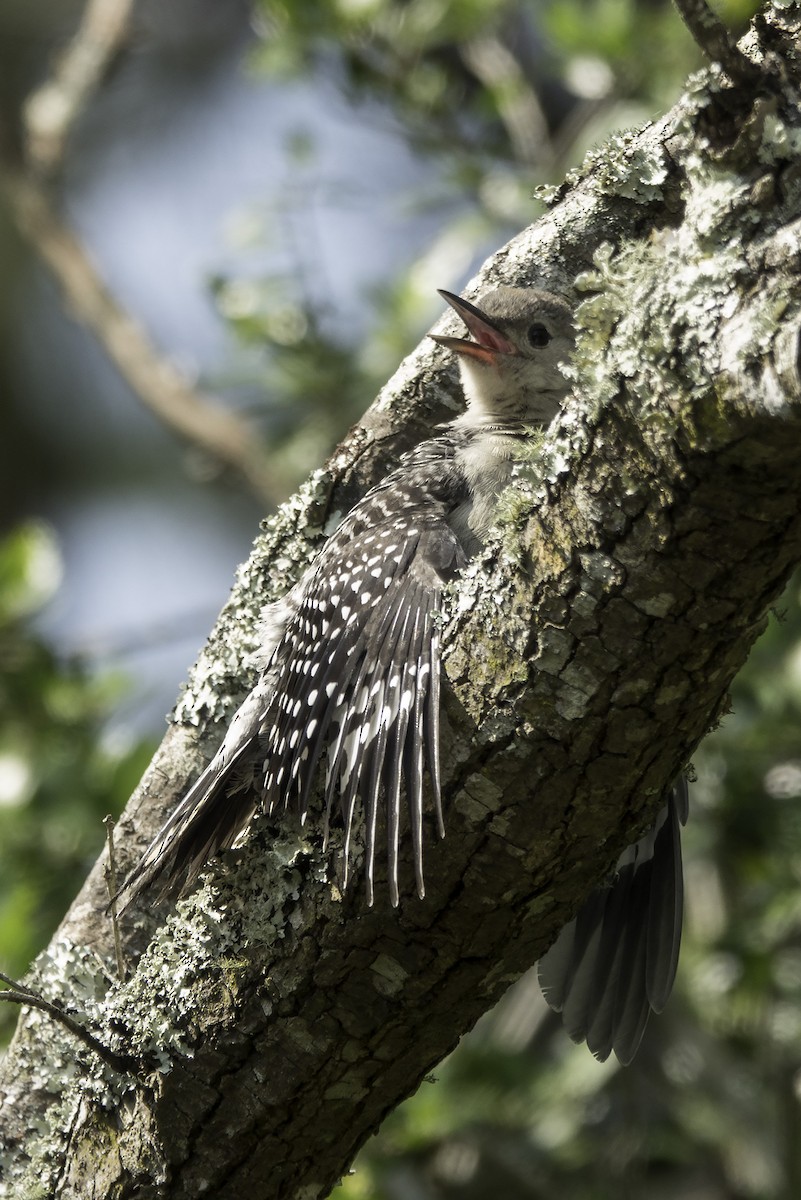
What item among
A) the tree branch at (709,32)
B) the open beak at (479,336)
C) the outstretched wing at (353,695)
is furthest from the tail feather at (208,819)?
the tree branch at (709,32)

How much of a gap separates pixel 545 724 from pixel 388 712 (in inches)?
19.6

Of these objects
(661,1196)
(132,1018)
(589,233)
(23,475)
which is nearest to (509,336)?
(589,233)

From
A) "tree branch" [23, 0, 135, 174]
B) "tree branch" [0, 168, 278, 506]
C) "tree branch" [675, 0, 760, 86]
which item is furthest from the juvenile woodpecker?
"tree branch" [23, 0, 135, 174]

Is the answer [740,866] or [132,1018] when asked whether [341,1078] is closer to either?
[132,1018]

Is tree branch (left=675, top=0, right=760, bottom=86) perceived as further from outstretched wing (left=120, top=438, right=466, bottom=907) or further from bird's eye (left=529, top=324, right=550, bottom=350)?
bird's eye (left=529, top=324, right=550, bottom=350)

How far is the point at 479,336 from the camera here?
3.46 metres

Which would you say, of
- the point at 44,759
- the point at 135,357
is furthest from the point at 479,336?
the point at 135,357

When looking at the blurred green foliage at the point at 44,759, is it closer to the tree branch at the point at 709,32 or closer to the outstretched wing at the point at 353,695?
the outstretched wing at the point at 353,695

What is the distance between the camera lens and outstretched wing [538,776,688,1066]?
2914mm

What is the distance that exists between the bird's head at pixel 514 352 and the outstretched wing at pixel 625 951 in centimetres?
115

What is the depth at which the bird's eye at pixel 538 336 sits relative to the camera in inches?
141

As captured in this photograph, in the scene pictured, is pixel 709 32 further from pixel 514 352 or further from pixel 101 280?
pixel 101 280

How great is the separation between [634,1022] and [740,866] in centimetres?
190

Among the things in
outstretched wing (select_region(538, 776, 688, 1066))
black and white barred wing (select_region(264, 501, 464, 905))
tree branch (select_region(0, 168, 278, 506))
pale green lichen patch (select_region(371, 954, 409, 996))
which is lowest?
outstretched wing (select_region(538, 776, 688, 1066))
